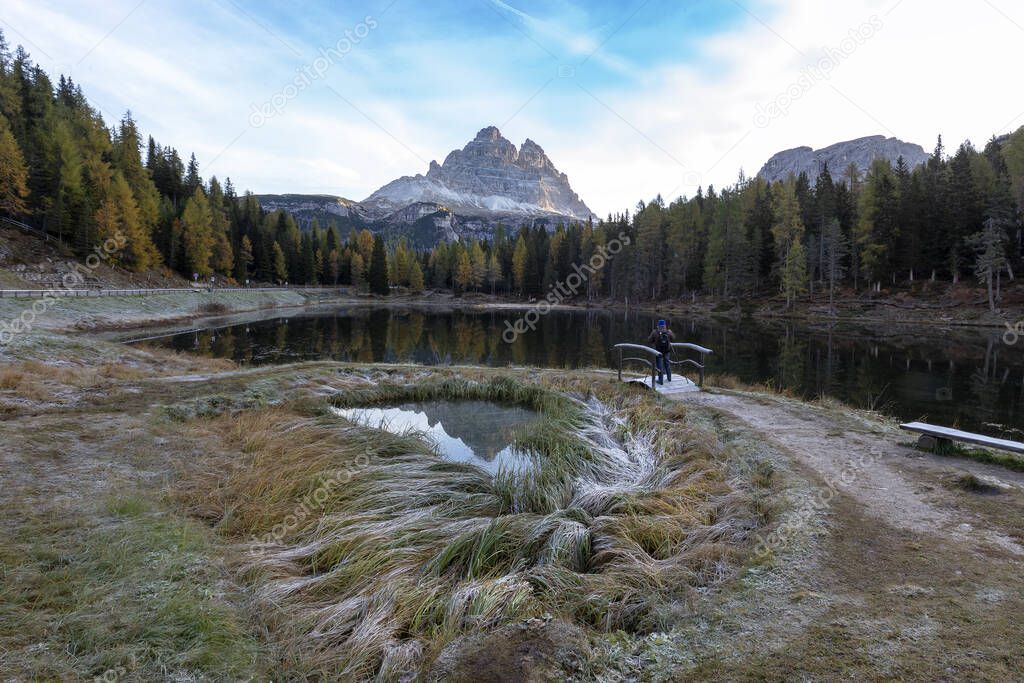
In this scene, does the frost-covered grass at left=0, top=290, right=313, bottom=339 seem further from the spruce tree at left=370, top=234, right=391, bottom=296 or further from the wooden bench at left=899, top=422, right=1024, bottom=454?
the spruce tree at left=370, top=234, right=391, bottom=296

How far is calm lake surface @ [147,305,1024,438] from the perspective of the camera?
16.5m

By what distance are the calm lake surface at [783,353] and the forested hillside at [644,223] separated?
15.8 meters

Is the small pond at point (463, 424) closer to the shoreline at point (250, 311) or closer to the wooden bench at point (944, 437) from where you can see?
the wooden bench at point (944, 437)

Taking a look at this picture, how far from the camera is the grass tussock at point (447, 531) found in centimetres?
421

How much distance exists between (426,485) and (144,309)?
145ft

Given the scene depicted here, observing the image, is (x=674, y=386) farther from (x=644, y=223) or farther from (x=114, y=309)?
(x=644, y=223)

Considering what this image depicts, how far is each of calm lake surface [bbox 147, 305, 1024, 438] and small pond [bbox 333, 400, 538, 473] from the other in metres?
10.9

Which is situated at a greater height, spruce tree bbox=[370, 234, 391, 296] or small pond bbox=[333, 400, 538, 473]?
spruce tree bbox=[370, 234, 391, 296]

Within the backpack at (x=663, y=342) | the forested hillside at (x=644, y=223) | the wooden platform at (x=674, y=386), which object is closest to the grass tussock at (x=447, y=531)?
the wooden platform at (x=674, y=386)

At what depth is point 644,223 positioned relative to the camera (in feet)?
271

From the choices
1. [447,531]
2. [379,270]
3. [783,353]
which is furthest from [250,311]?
[447,531]

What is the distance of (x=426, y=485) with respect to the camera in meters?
7.48

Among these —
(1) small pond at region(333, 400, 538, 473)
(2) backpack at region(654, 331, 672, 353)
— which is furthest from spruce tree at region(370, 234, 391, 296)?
(2) backpack at region(654, 331, 672, 353)

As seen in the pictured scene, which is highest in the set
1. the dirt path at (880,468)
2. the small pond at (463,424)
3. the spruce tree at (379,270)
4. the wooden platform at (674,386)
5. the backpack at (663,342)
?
the spruce tree at (379,270)
